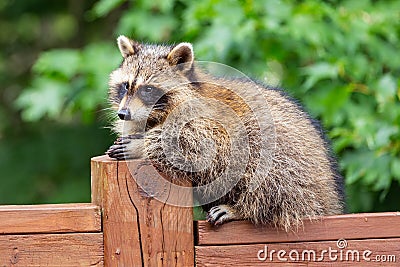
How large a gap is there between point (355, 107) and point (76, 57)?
7.11 feet

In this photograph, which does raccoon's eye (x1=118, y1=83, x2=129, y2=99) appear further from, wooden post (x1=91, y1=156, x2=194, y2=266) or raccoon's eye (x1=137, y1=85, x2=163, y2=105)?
wooden post (x1=91, y1=156, x2=194, y2=266)

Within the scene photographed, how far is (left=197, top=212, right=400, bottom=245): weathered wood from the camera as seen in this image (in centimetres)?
290

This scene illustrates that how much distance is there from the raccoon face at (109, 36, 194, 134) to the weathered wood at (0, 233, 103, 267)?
70 cm

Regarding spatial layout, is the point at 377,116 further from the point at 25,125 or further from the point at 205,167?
the point at 25,125

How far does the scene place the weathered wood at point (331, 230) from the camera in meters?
2.90

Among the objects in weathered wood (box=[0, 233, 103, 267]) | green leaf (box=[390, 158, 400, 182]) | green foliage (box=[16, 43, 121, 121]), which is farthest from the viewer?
green foliage (box=[16, 43, 121, 121])

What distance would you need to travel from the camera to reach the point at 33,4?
853 centimetres

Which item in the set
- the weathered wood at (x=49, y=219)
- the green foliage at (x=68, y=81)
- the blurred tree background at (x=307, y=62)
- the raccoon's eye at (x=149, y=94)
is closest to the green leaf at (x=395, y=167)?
the blurred tree background at (x=307, y=62)

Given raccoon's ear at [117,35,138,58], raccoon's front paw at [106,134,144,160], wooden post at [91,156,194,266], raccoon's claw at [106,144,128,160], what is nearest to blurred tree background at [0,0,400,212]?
raccoon's ear at [117,35,138,58]

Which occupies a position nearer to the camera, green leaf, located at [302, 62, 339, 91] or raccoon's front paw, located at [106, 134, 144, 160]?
raccoon's front paw, located at [106, 134, 144, 160]

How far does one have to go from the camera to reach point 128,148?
3025mm

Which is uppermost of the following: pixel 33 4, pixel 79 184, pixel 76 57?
pixel 33 4

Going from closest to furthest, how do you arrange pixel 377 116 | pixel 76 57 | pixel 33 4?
pixel 377 116
pixel 76 57
pixel 33 4

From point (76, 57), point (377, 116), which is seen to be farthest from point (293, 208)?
point (76, 57)
